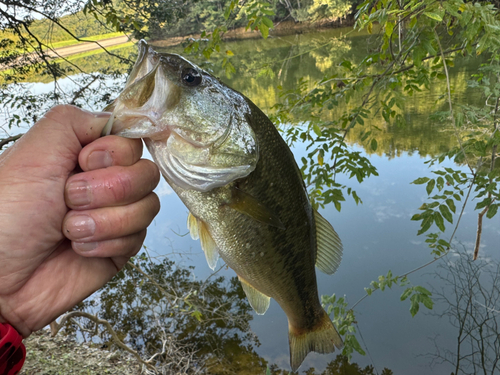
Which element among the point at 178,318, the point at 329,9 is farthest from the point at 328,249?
the point at 329,9

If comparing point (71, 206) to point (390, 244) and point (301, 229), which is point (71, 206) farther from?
point (390, 244)

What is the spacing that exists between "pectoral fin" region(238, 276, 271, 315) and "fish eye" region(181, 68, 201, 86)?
102 centimetres

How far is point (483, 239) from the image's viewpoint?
5.22 metres

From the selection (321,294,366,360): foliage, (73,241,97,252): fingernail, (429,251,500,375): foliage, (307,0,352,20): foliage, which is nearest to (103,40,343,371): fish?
(73,241,97,252): fingernail

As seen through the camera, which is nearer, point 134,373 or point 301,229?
point 301,229

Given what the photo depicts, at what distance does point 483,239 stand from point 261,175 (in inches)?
212

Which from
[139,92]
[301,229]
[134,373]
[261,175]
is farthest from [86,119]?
[134,373]

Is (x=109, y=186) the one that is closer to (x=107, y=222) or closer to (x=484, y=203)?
(x=107, y=222)

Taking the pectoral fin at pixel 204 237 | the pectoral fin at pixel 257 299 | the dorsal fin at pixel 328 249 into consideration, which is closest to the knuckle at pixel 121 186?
the pectoral fin at pixel 204 237

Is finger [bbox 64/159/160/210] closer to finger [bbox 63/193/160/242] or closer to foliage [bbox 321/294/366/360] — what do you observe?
finger [bbox 63/193/160/242]

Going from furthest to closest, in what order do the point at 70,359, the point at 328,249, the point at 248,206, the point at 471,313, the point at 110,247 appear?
the point at 70,359 < the point at 471,313 < the point at 328,249 < the point at 248,206 < the point at 110,247

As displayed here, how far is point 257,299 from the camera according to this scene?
175cm

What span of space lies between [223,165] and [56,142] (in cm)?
58

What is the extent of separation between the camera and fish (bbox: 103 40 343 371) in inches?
44.6
